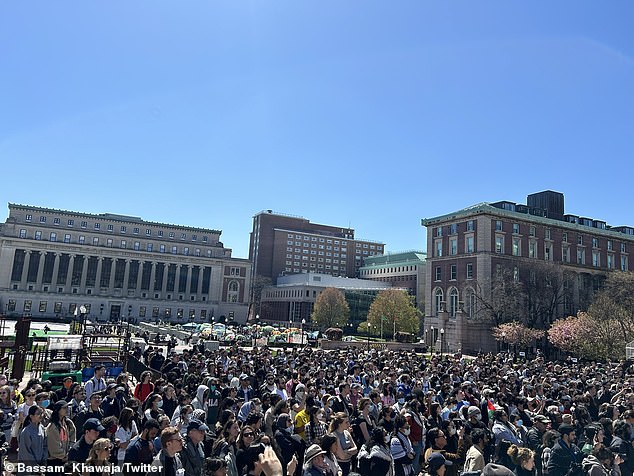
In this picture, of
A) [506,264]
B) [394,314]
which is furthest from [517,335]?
[394,314]

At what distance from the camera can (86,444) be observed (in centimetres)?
794

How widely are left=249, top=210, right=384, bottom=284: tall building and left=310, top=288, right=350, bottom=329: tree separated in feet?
179

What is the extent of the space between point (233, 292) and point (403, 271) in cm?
4607

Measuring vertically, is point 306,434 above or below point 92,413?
below

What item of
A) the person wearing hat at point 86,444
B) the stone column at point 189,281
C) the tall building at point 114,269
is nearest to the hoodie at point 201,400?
the person wearing hat at point 86,444

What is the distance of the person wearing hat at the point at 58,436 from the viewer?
29.2 feet

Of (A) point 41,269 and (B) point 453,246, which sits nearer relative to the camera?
(B) point 453,246

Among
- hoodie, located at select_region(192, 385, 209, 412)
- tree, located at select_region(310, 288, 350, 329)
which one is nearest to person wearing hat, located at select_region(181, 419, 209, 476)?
hoodie, located at select_region(192, 385, 209, 412)

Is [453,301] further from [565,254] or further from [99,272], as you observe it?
[99,272]

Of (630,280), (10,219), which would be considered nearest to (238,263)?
(10,219)

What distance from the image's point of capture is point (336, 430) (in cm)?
880

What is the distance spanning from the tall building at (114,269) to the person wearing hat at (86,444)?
354 ft

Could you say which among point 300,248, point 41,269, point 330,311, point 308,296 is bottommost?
point 330,311

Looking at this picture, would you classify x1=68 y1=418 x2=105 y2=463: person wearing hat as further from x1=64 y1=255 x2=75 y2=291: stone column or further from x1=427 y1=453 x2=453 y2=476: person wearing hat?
x1=64 y1=255 x2=75 y2=291: stone column
